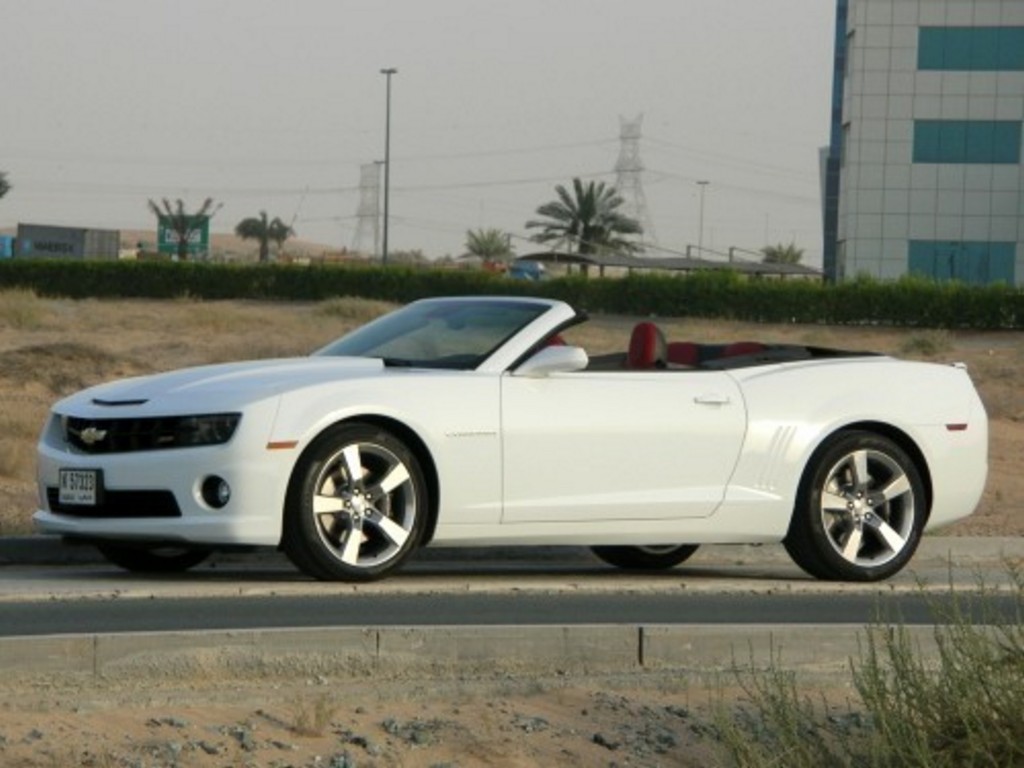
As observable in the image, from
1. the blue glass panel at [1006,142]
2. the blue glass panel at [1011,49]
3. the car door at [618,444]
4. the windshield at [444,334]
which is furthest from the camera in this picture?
the blue glass panel at [1006,142]

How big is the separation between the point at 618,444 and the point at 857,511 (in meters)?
1.38

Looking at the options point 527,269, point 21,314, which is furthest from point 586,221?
point 21,314

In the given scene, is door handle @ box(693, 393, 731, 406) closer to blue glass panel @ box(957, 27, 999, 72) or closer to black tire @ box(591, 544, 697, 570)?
black tire @ box(591, 544, 697, 570)

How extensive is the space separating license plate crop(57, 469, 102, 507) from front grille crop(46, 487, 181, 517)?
0.03 m

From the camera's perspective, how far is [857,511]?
489 inches

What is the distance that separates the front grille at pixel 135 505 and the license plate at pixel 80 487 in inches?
1.3

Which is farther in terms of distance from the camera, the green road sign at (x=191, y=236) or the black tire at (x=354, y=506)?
the green road sign at (x=191, y=236)

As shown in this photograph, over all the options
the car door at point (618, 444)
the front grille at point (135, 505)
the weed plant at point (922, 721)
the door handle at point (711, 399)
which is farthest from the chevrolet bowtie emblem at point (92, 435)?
the weed plant at point (922, 721)

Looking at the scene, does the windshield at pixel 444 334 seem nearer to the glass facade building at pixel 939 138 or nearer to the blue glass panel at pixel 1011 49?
the glass facade building at pixel 939 138

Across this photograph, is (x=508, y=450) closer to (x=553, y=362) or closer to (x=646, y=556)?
(x=553, y=362)

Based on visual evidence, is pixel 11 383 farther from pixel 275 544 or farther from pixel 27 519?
pixel 275 544

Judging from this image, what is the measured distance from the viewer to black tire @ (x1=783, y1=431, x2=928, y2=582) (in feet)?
40.4

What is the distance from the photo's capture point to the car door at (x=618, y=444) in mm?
11719

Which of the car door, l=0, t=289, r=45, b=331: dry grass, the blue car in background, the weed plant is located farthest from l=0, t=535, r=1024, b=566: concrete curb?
the blue car in background
